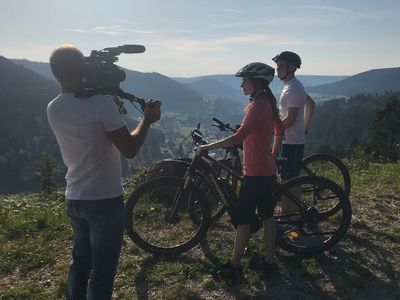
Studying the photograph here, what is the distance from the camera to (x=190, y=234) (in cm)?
680

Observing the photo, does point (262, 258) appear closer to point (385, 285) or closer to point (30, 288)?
point (385, 285)

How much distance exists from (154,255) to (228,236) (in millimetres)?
1354

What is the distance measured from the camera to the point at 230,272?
18.0ft

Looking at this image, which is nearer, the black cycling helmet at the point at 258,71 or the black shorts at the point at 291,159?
the black cycling helmet at the point at 258,71

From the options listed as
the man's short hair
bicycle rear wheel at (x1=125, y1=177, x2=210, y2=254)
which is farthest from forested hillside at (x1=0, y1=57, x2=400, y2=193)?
the man's short hair

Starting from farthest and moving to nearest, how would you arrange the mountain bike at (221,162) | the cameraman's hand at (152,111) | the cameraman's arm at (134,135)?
the mountain bike at (221,162) → the cameraman's hand at (152,111) → the cameraman's arm at (134,135)

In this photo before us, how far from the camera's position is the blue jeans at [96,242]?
3.65 meters

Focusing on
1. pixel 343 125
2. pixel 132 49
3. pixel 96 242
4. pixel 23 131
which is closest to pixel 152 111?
pixel 132 49

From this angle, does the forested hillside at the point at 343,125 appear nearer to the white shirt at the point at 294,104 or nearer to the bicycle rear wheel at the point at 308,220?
the white shirt at the point at 294,104

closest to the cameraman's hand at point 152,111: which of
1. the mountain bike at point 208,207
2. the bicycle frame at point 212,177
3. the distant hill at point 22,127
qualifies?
the mountain bike at point 208,207

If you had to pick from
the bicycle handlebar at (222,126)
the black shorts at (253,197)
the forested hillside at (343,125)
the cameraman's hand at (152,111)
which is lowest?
the forested hillside at (343,125)

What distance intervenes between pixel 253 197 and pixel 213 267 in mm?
1248

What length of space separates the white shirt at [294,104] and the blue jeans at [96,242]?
376 centimetres

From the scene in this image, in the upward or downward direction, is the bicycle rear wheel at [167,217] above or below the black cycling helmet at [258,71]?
below
